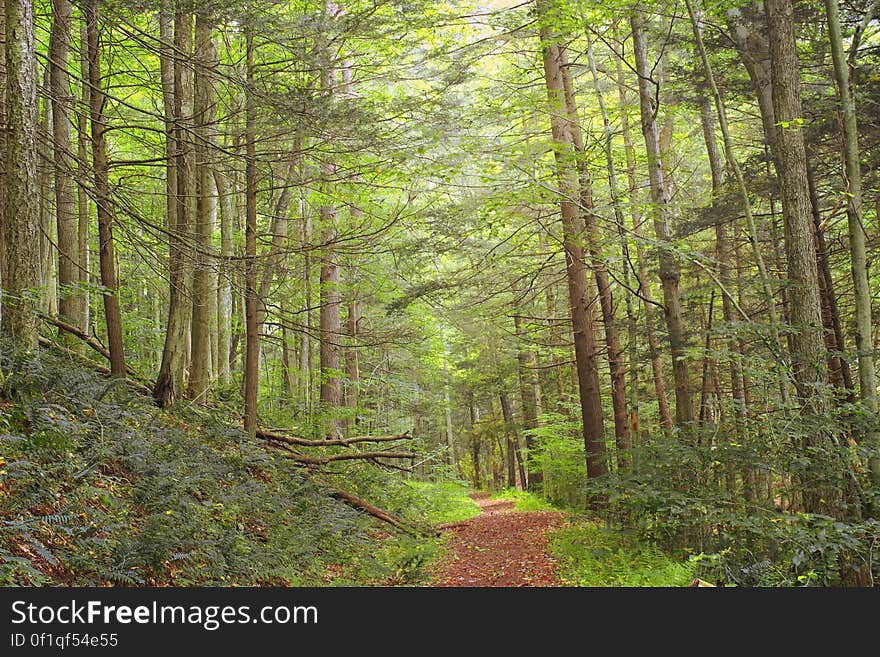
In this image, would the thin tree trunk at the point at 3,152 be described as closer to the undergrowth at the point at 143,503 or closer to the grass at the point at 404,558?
the undergrowth at the point at 143,503

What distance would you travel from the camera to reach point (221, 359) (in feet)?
51.2

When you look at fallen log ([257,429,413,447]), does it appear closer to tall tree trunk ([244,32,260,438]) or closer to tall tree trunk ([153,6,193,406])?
tall tree trunk ([244,32,260,438])

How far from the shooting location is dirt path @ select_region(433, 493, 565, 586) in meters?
8.20

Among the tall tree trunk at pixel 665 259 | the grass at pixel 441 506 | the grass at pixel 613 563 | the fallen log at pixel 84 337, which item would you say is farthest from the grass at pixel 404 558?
the fallen log at pixel 84 337

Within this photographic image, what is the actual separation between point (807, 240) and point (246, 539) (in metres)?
7.67

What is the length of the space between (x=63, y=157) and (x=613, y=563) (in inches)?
361

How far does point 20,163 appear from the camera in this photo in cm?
596

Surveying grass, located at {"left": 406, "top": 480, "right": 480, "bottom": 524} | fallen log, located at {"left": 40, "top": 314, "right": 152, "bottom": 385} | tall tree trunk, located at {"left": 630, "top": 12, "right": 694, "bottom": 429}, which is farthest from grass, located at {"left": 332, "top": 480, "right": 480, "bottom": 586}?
fallen log, located at {"left": 40, "top": 314, "right": 152, "bottom": 385}

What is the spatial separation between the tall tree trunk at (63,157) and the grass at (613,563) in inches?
271

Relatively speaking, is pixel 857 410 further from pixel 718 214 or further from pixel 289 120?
pixel 289 120

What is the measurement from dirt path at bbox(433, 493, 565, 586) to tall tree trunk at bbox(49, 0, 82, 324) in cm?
621

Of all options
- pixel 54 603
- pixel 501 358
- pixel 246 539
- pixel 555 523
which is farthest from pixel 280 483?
pixel 501 358

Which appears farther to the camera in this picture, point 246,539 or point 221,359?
point 221,359

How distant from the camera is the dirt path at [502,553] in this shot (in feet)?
→ 26.9
